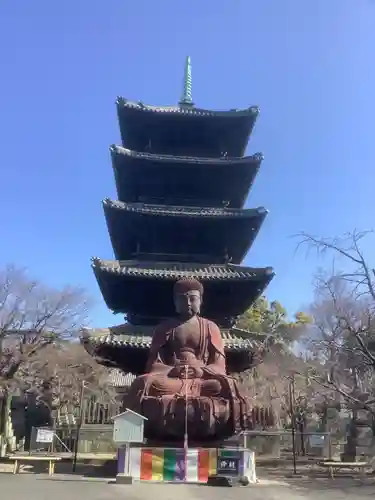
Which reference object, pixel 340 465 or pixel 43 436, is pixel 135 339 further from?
pixel 340 465

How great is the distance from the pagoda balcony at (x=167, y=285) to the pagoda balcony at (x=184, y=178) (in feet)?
11.5

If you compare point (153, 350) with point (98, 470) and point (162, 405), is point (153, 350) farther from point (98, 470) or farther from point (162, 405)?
point (98, 470)

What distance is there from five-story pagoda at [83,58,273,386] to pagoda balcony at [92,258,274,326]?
0.12ft

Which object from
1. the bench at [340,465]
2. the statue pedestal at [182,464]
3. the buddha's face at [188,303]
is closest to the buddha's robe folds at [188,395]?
the buddha's face at [188,303]

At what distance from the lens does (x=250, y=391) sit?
1355 inches

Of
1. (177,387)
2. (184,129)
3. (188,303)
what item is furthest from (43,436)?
(184,129)

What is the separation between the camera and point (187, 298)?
49.5 feet

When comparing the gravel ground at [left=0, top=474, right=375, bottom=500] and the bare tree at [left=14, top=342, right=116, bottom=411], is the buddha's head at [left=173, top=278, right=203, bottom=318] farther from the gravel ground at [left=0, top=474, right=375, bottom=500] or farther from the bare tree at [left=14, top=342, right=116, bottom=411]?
the bare tree at [left=14, top=342, right=116, bottom=411]

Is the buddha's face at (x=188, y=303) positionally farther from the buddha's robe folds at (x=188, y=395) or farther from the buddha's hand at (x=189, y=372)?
the buddha's hand at (x=189, y=372)

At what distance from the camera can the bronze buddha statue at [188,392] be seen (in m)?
13.1

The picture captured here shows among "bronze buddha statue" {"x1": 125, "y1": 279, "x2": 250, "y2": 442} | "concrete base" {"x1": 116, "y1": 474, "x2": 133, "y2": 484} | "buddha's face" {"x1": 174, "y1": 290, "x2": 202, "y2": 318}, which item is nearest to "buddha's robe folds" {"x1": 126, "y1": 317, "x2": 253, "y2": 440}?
"bronze buddha statue" {"x1": 125, "y1": 279, "x2": 250, "y2": 442}

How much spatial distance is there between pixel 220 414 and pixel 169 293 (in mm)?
5805

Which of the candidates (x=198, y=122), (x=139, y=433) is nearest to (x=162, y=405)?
(x=139, y=433)

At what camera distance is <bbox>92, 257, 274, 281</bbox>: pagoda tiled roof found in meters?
16.9
